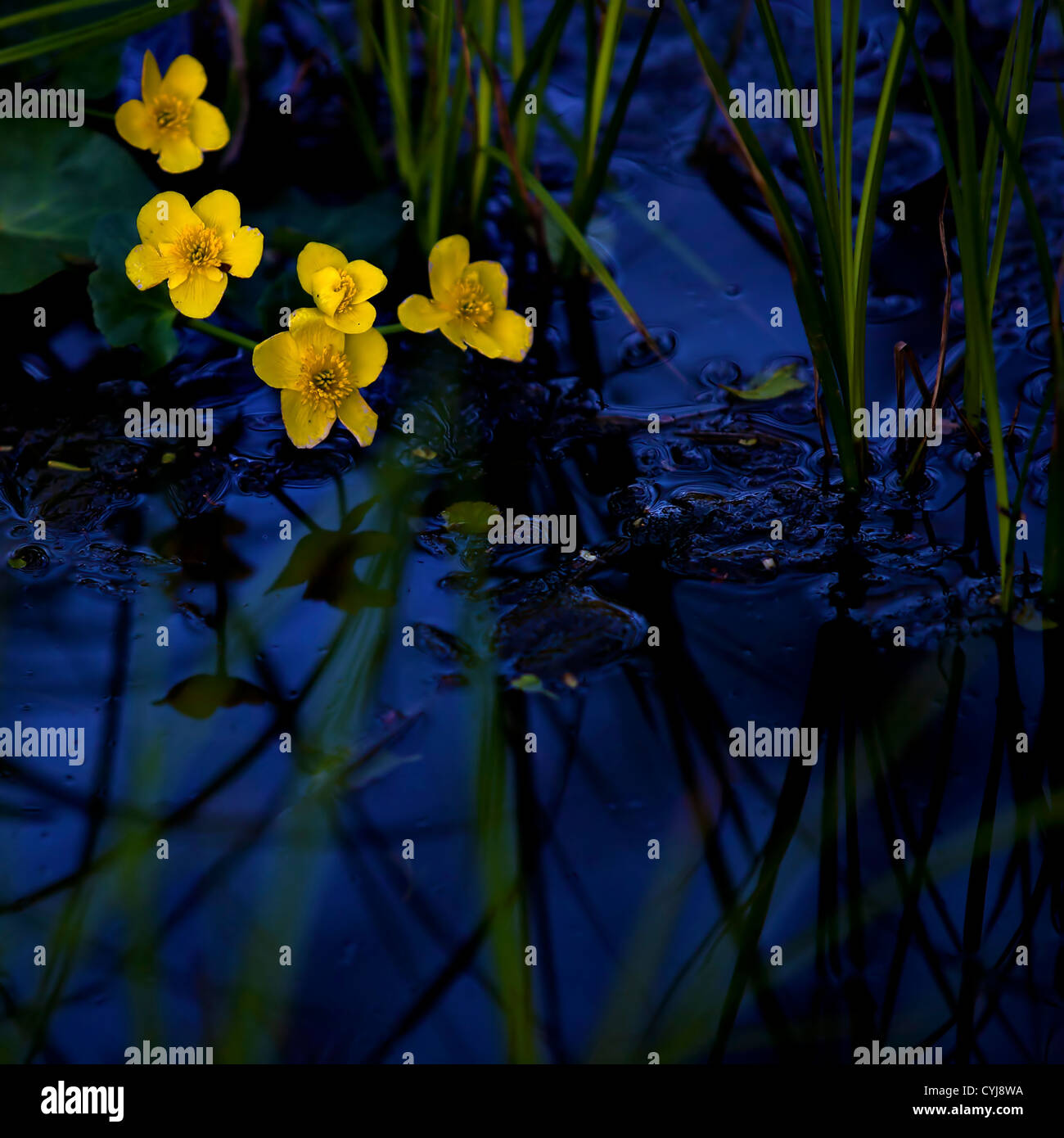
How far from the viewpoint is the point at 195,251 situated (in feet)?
4.07

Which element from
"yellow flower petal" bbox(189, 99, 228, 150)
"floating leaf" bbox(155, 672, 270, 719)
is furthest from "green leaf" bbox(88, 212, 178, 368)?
"floating leaf" bbox(155, 672, 270, 719)

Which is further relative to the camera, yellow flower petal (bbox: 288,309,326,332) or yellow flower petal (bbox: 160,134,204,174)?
yellow flower petal (bbox: 160,134,204,174)

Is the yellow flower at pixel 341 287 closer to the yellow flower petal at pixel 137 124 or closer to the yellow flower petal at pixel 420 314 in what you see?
the yellow flower petal at pixel 420 314

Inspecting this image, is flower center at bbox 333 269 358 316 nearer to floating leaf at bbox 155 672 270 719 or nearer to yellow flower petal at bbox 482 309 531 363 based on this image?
yellow flower petal at bbox 482 309 531 363

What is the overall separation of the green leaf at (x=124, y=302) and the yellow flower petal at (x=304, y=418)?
9.9 inches

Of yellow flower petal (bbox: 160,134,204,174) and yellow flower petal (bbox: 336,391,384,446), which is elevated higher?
yellow flower petal (bbox: 160,134,204,174)

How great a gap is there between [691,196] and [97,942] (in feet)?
4.58

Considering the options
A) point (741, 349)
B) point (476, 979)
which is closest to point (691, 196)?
point (741, 349)

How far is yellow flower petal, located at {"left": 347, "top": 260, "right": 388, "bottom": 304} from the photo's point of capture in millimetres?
1206

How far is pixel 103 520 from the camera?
1287 mm

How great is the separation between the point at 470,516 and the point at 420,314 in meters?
0.26

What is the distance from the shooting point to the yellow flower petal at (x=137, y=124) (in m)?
1.40

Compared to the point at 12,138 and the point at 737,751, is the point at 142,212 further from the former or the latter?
the point at 737,751

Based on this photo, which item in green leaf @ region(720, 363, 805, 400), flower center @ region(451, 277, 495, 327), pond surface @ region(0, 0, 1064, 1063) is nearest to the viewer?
pond surface @ region(0, 0, 1064, 1063)
